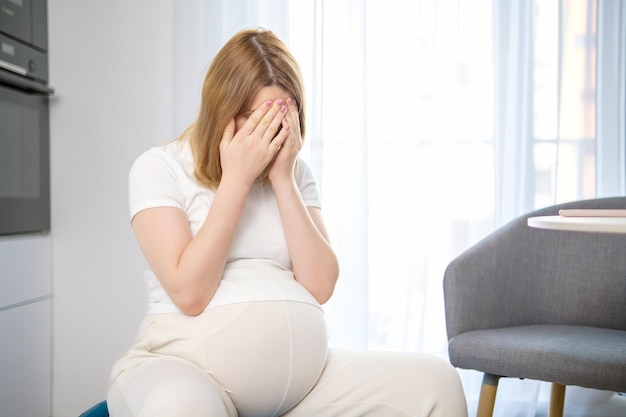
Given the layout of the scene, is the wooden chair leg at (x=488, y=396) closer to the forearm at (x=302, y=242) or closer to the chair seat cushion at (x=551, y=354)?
the chair seat cushion at (x=551, y=354)

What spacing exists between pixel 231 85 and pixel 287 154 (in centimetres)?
17

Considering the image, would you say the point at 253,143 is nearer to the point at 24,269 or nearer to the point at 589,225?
the point at 589,225

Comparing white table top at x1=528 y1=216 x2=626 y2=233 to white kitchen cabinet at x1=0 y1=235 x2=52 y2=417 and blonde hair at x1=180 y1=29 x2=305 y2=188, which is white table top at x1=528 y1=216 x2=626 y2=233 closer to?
blonde hair at x1=180 y1=29 x2=305 y2=188

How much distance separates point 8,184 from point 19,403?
0.73 metres

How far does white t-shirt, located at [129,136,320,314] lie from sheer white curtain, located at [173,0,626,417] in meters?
1.09

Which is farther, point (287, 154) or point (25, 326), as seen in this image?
point (25, 326)

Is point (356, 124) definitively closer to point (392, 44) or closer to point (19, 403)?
point (392, 44)

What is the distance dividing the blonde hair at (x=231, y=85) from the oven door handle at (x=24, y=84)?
110cm

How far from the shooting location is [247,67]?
1295mm

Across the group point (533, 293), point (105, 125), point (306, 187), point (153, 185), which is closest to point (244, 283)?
point (153, 185)

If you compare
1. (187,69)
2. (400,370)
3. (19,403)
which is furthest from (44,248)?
(400,370)

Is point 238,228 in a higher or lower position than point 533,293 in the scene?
higher

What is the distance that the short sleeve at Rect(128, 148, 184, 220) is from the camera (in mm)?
1208

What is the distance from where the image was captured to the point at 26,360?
234 centimetres
